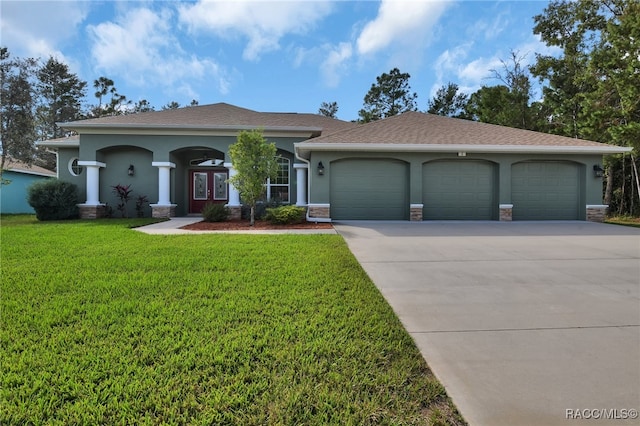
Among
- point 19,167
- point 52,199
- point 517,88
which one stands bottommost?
point 52,199

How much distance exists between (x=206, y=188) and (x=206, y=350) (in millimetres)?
14242

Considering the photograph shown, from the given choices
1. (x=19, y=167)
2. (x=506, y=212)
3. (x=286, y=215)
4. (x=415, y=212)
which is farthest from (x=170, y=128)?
(x=19, y=167)

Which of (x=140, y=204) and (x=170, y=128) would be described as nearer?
(x=170, y=128)

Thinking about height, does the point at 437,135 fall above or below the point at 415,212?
above

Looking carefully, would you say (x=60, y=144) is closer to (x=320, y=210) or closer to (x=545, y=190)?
(x=320, y=210)

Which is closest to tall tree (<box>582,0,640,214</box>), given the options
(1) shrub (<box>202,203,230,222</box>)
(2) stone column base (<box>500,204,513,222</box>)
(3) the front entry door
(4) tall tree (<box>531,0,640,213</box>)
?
(4) tall tree (<box>531,0,640,213</box>)

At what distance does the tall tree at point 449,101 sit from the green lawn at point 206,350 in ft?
92.9

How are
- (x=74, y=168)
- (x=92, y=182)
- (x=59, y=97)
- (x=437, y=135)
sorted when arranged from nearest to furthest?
(x=437, y=135)
(x=92, y=182)
(x=74, y=168)
(x=59, y=97)

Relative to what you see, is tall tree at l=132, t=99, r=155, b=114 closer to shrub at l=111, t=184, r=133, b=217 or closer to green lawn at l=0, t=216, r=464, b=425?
shrub at l=111, t=184, r=133, b=217

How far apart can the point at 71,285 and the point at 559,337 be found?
214 inches

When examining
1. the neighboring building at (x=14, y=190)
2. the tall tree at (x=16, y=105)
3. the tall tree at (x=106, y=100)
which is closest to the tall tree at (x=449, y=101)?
the tall tree at (x=16, y=105)

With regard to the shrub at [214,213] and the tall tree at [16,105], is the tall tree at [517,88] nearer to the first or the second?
the shrub at [214,213]

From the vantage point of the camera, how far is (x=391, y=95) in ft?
99.9

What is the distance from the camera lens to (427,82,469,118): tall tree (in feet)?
94.3
